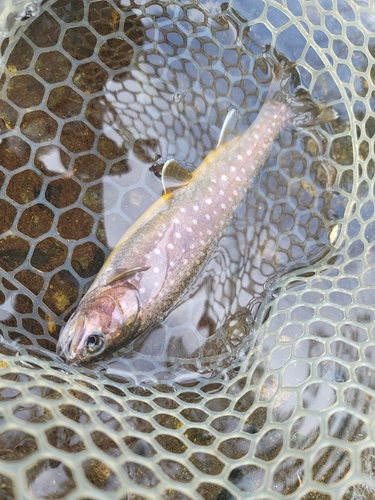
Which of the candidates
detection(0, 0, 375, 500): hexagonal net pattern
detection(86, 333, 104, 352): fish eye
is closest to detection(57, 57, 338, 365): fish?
detection(86, 333, 104, 352): fish eye

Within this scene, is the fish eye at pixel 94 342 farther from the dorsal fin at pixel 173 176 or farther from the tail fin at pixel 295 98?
the tail fin at pixel 295 98

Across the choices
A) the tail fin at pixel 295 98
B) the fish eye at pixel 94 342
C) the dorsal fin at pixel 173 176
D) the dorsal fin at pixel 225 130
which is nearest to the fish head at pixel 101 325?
the fish eye at pixel 94 342

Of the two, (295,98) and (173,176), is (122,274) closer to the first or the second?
(173,176)

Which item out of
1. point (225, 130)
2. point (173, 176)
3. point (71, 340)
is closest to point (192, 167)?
point (173, 176)

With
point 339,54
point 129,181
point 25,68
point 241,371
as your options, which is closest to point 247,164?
point 129,181

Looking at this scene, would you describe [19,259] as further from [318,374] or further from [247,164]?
[318,374]

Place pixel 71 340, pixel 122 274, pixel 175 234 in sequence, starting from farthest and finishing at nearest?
pixel 175 234
pixel 122 274
pixel 71 340

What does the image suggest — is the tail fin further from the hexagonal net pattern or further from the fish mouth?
the fish mouth

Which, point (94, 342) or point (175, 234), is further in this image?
point (175, 234)
